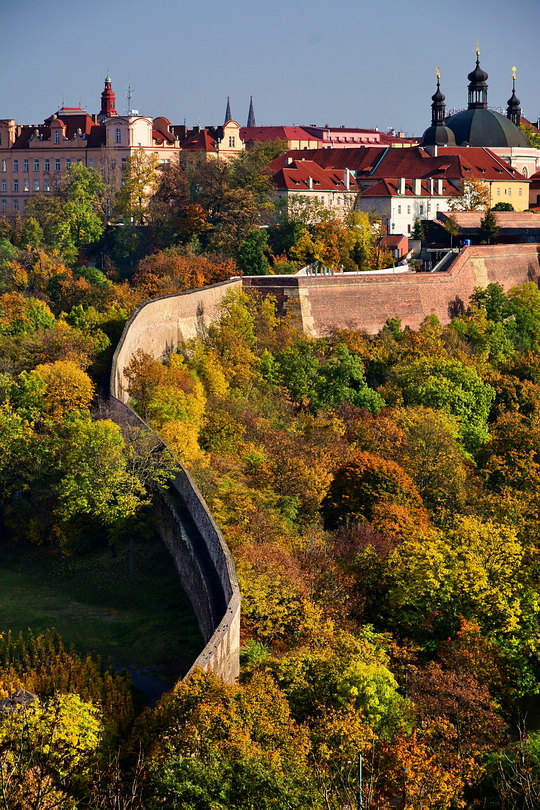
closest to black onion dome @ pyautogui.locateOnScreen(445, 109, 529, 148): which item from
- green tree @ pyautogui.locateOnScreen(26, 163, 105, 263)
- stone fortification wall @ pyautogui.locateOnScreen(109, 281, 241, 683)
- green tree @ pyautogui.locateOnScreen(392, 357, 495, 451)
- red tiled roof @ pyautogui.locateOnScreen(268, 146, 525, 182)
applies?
red tiled roof @ pyautogui.locateOnScreen(268, 146, 525, 182)

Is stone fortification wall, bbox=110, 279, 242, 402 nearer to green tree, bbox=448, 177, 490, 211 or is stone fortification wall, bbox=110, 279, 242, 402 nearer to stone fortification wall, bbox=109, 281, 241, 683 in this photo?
stone fortification wall, bbox=109, 281, 241, 683

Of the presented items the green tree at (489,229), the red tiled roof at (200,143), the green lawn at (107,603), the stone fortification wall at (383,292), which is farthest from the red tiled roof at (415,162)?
the green lawn at (107,603)

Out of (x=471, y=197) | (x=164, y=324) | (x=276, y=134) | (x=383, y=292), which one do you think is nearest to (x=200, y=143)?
(x=471, y=197)

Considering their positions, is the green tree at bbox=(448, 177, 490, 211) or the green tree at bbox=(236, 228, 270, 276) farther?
the green tree at bbox=(448, 177, 490, 211)

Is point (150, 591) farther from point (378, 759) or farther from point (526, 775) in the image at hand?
point (526, 775)

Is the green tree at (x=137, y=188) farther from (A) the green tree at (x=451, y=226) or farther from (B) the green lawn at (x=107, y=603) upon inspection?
(B) the green lawn at (x=107, y=603)

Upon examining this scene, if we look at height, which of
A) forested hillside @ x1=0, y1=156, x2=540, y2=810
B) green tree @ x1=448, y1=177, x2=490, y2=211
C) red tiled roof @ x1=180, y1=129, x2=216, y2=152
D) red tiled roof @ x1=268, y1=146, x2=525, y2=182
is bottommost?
forested hillside @ x1=0, y1=156, x2=540, y2=810

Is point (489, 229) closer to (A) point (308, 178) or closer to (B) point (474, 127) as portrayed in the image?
(A) point (308, 178)
